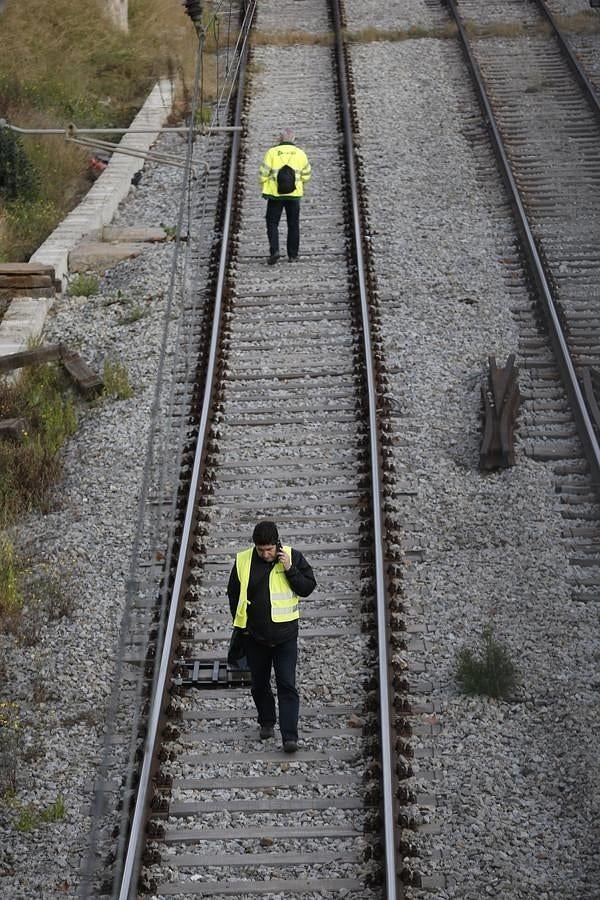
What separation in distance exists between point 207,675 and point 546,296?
6.93 metres

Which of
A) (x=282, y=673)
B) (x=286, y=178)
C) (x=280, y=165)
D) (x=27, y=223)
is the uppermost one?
(x=280, y=165)

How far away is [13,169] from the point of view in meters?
17.6

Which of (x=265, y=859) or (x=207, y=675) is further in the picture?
(x=207, y=675)

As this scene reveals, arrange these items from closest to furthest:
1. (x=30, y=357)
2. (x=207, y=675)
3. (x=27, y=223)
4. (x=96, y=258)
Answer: (x=207, y=675)
(x=30, y=357)
(x=96, y=258)
(x=27, y=223)

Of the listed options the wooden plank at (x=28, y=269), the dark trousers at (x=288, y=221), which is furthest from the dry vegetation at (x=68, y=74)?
the dark trousers at (x=288, y=221)

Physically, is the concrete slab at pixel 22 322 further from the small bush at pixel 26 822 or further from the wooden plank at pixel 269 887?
the wooden plank at pixel 269 887

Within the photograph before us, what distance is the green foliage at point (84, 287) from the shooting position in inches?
595

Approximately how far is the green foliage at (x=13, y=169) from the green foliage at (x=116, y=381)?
565cm

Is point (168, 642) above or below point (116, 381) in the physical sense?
above

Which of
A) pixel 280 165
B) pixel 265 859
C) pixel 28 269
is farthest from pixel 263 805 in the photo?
pixel 28 269

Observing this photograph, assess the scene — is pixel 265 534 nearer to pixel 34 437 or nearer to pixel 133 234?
pixel 34 437

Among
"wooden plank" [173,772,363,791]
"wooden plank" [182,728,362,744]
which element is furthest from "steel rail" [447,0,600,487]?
"wooden plank" [173,772,363,791]

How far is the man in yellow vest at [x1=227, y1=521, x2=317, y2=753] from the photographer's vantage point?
24.7ft

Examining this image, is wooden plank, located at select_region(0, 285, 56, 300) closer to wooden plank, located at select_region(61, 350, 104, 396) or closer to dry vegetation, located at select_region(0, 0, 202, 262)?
wooden plank, located at select_region(61, 350, 104, 396)
